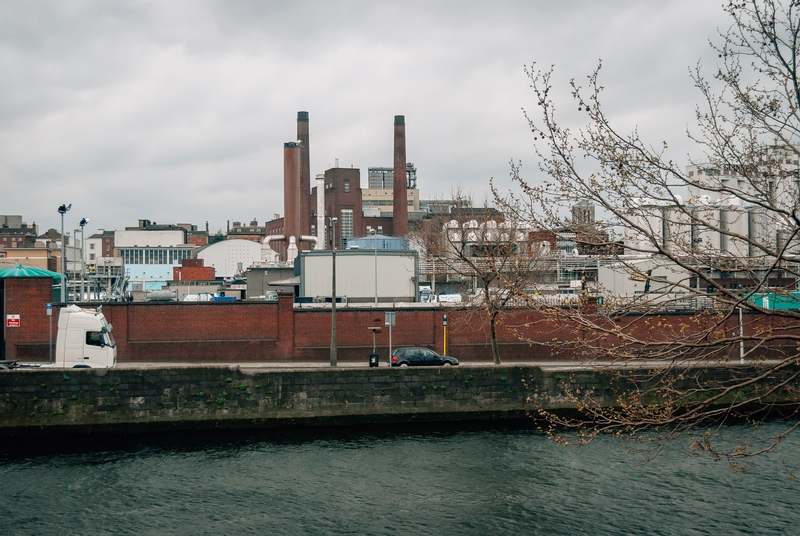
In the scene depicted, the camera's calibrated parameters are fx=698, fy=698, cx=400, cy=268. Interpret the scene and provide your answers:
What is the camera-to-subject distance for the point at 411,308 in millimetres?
39625

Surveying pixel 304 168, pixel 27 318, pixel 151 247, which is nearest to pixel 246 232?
pixel 151 247

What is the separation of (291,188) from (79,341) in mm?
49130

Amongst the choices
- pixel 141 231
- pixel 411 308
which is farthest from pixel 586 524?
pixel 141 231

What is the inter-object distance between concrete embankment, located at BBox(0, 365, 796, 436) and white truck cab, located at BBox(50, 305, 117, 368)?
114 inches

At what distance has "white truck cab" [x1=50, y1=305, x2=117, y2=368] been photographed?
93.4 feet

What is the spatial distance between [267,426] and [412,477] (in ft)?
28.2

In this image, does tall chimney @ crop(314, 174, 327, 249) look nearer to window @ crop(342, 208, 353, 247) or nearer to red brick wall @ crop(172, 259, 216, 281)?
red brick wall @ crop(172, 259, 216, 281)

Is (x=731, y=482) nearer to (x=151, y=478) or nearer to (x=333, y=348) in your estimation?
(x=151, y=478)

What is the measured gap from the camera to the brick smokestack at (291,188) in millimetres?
75562

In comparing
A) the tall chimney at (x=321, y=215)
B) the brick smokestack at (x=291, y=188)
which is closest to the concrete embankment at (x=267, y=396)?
the tall chimney at (x=321, y=215)

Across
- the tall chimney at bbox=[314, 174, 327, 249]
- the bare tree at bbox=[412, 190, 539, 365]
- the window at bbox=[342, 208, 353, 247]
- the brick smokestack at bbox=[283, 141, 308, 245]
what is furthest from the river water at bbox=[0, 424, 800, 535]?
the window at bbox=[342, 208, 353, 247]

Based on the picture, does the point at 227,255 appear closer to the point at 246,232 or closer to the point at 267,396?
the point at 246,232

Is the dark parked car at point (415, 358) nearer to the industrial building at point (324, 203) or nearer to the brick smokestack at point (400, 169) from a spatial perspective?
the industrial building at point (324, 203)

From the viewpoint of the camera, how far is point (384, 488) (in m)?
19.0
